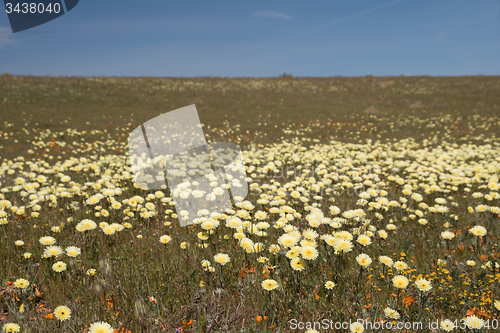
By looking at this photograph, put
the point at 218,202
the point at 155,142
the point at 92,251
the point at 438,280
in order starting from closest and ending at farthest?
the point at 438,280, the point at 92,251, the point at 218,202, the point at 155,142

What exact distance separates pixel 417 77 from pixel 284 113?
109ft

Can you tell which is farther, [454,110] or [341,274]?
[454,110]

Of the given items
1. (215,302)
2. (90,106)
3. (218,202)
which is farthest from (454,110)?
(90,106)

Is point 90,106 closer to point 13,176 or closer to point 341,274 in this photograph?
point 13,176

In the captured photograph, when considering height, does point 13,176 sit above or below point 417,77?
below

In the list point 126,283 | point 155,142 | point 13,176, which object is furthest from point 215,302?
point 155,142

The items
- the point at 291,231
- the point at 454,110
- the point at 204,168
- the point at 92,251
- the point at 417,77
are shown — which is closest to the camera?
the point at 291,231

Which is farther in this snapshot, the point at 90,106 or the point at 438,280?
the point at 90,106

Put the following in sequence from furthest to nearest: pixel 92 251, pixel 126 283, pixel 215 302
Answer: pixel 92 251 < pixel 126 283 < pixel 215 302

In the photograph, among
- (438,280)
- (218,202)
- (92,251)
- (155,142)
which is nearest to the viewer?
(438,280)

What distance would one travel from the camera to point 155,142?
12922 mm

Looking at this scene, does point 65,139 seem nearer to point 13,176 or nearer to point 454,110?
point 13,176

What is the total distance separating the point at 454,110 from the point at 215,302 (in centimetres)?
2978

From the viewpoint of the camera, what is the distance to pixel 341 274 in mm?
2615
